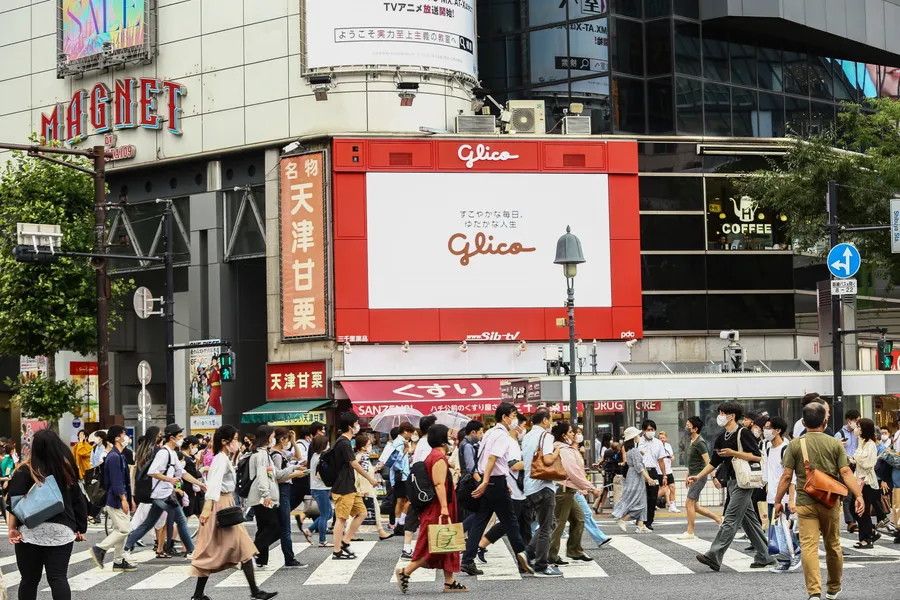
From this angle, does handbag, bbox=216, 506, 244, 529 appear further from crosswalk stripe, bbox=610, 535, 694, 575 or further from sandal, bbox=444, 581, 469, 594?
crosswalk stripe, bbox=610, 535, 694, 575

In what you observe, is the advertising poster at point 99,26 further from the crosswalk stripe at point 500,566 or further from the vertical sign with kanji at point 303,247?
the crosswalk stripe at point 500,566

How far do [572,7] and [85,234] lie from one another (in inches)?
636

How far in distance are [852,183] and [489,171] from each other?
10.5m

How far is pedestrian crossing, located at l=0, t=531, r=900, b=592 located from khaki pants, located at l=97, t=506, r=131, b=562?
31 cm

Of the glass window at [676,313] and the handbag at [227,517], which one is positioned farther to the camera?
the glass window at [676,313]

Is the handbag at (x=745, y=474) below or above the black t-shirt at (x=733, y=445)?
below

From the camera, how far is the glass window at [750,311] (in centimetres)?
4422

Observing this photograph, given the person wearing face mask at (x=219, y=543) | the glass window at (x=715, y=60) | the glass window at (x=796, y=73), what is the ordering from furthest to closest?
the glass window at (x=796, y=73), the glass window at (x=715, y=60), the person wearing face mask at (x=219, y=543)

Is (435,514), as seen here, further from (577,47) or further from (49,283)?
(577,47)

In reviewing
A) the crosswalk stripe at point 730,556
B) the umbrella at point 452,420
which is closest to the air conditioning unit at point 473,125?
the umbrella at point 452,420

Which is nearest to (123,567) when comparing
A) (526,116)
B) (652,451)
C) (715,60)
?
(652,451)

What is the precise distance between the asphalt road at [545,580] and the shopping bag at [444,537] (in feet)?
1.83

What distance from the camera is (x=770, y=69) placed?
47.0 meters

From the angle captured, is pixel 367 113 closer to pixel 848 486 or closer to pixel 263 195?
pixel 263 195
